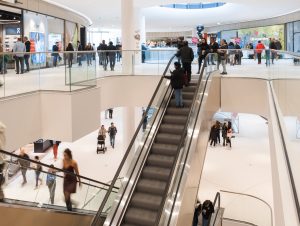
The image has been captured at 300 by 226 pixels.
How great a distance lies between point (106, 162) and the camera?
731 inches

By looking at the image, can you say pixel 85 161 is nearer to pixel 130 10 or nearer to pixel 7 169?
pixel 130 10

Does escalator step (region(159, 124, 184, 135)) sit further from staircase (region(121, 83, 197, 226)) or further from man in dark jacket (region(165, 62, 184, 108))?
man in dark jacket (region(165, 62, 184, 108))

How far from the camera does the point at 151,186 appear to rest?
7668 mm

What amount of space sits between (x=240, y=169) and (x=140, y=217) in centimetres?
1192

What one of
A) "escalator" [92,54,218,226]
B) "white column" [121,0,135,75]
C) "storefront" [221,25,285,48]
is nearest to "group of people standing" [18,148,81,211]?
"escalator" [92,54,218,226]

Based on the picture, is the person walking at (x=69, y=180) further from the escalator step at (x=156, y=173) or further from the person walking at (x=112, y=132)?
the person walking at (x=112, y=132)

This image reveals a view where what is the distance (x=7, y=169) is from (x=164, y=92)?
521 cm

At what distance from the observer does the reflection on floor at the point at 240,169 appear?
15812 mm

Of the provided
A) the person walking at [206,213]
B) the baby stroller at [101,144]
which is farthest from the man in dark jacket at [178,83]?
the baby stroller at [101,144]

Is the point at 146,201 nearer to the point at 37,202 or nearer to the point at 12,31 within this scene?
the point at 37,202

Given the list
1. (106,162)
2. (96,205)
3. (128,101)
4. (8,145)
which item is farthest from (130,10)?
(96,205)

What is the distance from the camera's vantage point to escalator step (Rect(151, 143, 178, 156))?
8.58 meters

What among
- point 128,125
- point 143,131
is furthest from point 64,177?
point 128,125

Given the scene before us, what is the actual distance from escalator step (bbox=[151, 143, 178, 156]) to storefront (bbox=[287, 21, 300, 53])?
22.5 metres
